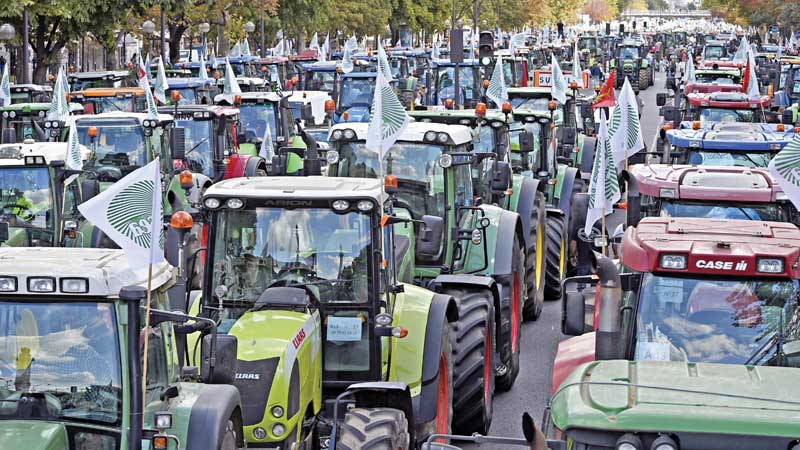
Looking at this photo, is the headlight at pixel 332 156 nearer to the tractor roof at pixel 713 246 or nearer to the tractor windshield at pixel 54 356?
the tractor roof at pixel 713 246

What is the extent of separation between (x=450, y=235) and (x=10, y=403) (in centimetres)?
680

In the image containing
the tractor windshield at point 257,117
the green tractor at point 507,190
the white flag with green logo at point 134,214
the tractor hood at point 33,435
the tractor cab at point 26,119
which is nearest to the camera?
the tractor hood at point 33,435

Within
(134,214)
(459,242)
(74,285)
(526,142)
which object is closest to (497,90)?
(526,142)

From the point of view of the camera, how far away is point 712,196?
12.6 metres

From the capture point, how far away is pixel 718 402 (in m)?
6.39

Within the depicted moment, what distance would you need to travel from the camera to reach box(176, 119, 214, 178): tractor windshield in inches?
866

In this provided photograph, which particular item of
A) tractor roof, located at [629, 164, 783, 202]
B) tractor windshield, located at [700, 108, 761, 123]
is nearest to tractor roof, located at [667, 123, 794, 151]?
tractor roof, located at [629, 164, 783, 202]

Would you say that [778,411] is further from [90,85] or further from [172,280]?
[90,85]

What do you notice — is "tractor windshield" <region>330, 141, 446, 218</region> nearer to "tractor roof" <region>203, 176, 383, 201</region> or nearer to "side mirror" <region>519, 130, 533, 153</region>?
"tractor roof" <region>203, 176, 383, 201</region>

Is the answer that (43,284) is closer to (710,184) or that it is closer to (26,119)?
(710,184)

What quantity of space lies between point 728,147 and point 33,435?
11.0m

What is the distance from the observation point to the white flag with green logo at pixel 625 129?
1574cm

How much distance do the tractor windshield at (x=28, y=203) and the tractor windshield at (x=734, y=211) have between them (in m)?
6.69

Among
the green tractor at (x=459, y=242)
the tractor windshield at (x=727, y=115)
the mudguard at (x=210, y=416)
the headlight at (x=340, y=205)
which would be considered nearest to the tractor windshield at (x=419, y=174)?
the green tractor at (x=459, y=242)
